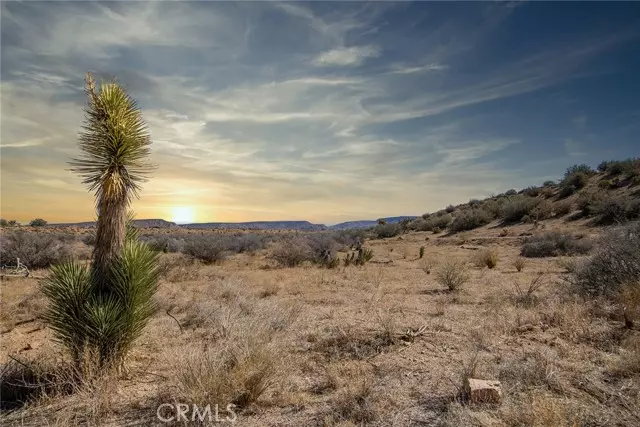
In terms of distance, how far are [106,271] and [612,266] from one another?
10.3 meters

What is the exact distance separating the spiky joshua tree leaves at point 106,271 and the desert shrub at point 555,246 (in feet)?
64.7

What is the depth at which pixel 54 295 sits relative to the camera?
4.97 metres

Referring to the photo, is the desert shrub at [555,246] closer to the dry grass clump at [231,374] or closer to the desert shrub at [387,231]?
the dry grass clump at [231,374]

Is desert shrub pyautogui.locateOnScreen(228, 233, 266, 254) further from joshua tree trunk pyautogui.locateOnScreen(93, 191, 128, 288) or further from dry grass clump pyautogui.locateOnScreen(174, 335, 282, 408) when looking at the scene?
dry grass clump pyautogui.locateOnScreen(174, 335, 282, 408)

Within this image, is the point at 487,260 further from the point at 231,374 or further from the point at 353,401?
the point at 231,374

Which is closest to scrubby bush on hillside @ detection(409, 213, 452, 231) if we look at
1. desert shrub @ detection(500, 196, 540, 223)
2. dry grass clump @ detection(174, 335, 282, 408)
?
desert shrub @ detection(500, 196, 540, 223)

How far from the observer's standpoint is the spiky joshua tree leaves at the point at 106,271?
5.00 metres

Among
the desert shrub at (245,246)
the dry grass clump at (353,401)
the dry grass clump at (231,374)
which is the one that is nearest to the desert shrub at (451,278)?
the dry grass clump at (353,401)

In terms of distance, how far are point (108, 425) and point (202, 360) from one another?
1.11 metres

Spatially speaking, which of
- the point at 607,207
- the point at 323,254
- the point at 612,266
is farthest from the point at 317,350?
the point at 607,207

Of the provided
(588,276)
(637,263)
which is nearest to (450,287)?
(588,276)

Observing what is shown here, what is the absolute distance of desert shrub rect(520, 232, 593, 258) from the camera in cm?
1873

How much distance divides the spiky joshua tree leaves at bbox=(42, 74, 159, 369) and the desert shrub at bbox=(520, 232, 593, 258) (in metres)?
19.7

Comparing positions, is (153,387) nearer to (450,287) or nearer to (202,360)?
(202,360)
